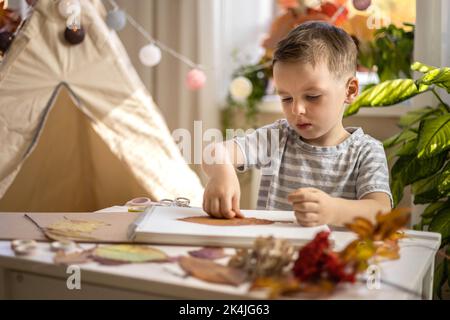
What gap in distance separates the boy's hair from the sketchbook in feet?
1.16

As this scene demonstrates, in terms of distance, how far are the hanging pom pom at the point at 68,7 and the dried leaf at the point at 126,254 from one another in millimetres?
1161

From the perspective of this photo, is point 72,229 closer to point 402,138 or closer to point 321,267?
point 321,267

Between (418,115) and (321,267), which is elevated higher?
(418,115)

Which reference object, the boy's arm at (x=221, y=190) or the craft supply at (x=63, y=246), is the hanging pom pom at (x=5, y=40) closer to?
the boy's arm at (x=221, y=190)

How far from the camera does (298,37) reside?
1.19 meters

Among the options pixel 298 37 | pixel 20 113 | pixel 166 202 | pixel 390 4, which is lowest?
pixel 166 202

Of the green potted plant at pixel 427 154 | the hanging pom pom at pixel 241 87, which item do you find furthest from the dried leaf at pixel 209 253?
the hanging pom pom at pixel 241 87

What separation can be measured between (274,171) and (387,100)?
51 cm

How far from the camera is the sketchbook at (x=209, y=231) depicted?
849mm

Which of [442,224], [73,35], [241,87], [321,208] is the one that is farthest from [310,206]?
[241,87]

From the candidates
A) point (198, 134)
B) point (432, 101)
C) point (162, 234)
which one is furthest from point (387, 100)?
point (198, 134)

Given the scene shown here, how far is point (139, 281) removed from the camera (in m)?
0.69

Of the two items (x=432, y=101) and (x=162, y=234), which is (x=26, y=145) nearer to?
(x=162, y=234)

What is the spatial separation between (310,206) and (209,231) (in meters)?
0.16
